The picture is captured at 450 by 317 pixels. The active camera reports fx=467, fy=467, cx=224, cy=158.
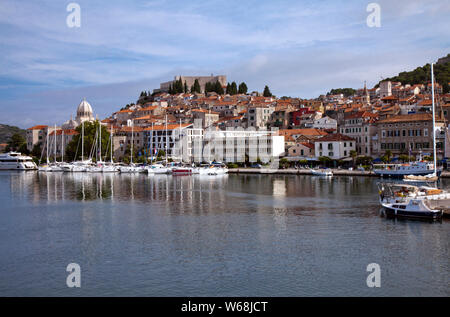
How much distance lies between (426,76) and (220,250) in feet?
370

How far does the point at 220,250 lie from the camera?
750 inches

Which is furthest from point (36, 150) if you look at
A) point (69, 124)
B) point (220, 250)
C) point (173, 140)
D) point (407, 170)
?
point (220, 250)

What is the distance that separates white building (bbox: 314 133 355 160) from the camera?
67000 millimetres

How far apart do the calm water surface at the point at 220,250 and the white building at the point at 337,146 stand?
34.6 m

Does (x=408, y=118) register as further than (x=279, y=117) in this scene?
No

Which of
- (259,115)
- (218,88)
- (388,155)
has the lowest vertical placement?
(388,155)

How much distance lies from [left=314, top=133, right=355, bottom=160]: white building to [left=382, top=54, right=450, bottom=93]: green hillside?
39347 mm

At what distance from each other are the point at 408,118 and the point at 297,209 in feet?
124

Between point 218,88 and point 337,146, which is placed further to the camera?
point 218,88

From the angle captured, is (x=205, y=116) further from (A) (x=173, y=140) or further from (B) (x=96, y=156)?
(B) (x=96, y=156)

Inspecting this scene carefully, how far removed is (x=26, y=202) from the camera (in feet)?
116

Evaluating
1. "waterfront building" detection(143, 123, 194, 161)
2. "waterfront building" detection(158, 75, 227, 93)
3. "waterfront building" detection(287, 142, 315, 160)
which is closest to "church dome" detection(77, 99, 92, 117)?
"waterfront building" detection(158, 75, 227, 93)
